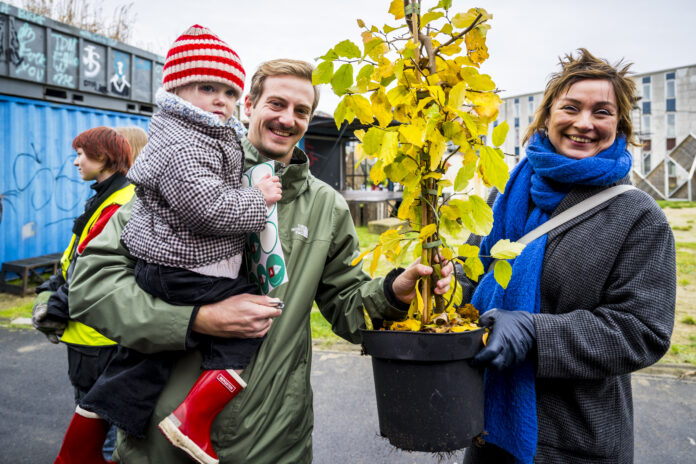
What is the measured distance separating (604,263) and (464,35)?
32.2 inches

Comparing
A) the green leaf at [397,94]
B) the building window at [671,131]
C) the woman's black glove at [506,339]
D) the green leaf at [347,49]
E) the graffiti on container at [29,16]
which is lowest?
the woman's black glove at [506,339]

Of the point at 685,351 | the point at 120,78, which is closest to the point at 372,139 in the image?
the point at 685,351

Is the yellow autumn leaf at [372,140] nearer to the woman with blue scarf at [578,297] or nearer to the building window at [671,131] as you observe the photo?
the woman with blue scarf at [578,297]

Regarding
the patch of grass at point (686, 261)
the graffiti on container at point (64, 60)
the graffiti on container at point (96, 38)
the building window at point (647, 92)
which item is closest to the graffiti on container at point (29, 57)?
the graffiti on container at point (64, 60)

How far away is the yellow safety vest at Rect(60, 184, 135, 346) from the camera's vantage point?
88.1 inches

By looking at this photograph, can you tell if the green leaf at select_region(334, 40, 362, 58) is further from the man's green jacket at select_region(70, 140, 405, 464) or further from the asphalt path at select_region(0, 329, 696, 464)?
the asphalt path at select_region(0, 329, 696, 464)

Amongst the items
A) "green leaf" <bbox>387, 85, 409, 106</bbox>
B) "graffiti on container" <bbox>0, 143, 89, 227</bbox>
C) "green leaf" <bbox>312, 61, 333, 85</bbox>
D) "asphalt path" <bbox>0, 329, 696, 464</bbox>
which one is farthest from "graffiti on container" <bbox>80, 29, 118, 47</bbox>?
"green leaf" <bbox>387, 85, 409, 106</bbox>

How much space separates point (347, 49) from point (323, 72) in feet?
0.28

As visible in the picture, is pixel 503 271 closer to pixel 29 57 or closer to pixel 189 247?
pixel 189 247

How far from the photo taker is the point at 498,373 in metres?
1.57

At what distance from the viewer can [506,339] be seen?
1304 mm

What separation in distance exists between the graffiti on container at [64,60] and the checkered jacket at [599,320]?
7896 mm

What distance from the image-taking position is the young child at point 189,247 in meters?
1.36

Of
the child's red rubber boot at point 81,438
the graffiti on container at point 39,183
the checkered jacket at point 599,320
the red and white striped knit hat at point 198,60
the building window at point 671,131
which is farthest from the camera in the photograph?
the building window at point 671,131
